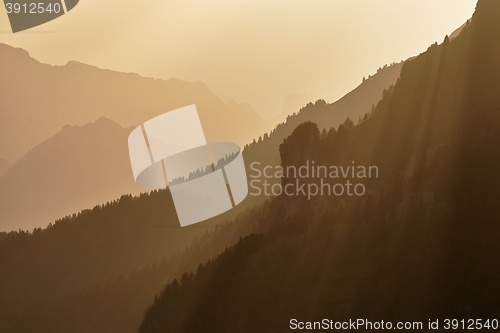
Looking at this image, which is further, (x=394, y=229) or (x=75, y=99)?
(x=75, y=99)

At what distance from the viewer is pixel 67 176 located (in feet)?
15.8

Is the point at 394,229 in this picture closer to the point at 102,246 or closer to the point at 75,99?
the point at 102,246

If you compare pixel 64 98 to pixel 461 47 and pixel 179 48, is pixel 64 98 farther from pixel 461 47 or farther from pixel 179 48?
pixel 461 47

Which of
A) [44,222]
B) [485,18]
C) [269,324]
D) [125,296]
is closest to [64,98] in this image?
[44,222]

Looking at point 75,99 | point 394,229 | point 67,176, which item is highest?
point 75,99

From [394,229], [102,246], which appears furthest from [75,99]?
[394,229]

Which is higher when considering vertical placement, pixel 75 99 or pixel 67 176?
pixel 75 99

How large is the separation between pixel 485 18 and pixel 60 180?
190 inches

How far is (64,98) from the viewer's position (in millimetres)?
4848

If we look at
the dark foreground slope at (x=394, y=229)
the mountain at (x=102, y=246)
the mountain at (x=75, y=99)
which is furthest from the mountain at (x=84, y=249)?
the mountain at (x=75, y=99)

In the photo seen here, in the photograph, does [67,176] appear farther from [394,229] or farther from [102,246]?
[394,229]

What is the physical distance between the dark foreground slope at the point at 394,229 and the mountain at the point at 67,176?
1309 mm

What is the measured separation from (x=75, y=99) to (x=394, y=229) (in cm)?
365

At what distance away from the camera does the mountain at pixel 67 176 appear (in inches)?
187
